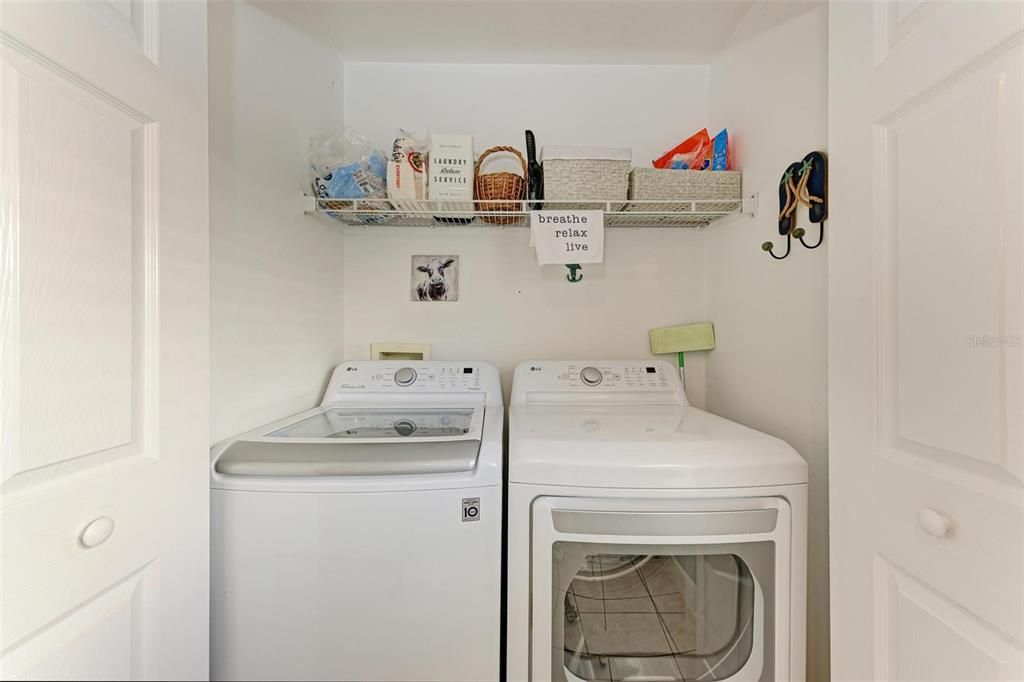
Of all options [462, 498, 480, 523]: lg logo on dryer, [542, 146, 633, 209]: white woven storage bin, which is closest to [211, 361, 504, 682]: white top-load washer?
[462, 498, 480, 523]: lg logo on dryer

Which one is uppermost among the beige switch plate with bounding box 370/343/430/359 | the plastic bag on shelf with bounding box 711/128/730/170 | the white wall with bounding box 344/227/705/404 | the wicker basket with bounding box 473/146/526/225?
the plastic bag on shelf with bounding box 711/128/730/170

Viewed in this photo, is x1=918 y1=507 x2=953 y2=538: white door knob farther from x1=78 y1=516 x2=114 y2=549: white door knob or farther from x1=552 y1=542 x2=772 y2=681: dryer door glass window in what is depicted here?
x1=78 y1=516 x2=114 y2=549: white door knob

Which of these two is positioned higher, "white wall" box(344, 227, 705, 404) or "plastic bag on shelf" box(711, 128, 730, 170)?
"plastic bag on shelf" box(711, 128, 730, 170)

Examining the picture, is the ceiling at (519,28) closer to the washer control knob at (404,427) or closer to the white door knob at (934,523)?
the washer control knob at (404,427)

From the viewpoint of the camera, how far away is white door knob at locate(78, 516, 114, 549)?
478 mm

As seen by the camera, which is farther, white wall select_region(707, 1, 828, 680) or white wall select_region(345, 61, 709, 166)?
white wall select_region(345, 61, 709, 166)

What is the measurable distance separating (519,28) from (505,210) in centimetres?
62

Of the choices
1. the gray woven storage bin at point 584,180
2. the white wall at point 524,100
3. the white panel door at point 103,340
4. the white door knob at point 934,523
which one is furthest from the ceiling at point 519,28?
the white door knob at point 934,523

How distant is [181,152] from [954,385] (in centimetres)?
121

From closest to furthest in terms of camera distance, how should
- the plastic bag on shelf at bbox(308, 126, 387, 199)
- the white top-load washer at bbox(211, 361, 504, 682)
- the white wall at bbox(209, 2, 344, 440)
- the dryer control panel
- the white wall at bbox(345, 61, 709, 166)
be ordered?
1. the white top-load washer at bbox(211, 361, 504, 682)
2. the white wall at bbox(209, 2, 344, 440)
3. the plastic bag on shelf at bbox(308, 126, 387, 199)
4. the dryer control panel
5. the white wall at bbox(345, 61, 709, 166)

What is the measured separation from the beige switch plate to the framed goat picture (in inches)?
7.4

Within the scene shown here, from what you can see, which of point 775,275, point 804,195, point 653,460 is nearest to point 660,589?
point 653,460

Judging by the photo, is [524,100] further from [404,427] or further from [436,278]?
[404,427]

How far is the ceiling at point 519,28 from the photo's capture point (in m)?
1.19
